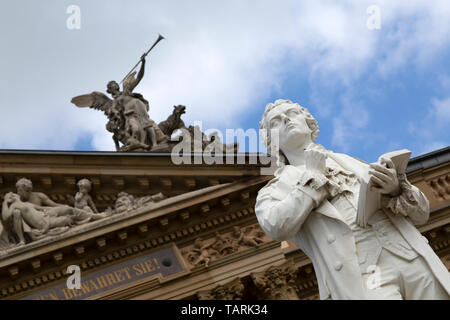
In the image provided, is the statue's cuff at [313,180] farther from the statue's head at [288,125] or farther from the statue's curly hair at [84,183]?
the statue's curly hair at [84,183]

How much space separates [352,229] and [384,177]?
39 centimetres

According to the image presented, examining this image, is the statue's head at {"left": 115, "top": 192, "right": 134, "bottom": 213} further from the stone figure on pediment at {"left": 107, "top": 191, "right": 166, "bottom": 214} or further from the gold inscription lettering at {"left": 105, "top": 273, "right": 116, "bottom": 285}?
the gold inscription lettering at {"left": 105, "top": 273, "right": 116, "bottom": 285}

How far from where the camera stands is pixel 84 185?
19422 mm

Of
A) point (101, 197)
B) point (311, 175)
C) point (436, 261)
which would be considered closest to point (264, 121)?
point (311, 175)

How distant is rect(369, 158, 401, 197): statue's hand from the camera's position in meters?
4.82

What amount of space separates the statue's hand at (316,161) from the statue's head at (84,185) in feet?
48.0

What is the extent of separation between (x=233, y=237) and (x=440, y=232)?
17.7 ft

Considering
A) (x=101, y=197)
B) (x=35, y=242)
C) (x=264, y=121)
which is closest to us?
(x=264, y=121)

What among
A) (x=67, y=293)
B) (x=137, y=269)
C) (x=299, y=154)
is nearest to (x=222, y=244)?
(x=137, y=269)

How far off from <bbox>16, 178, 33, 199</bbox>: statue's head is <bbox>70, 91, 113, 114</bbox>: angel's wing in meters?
3.93
